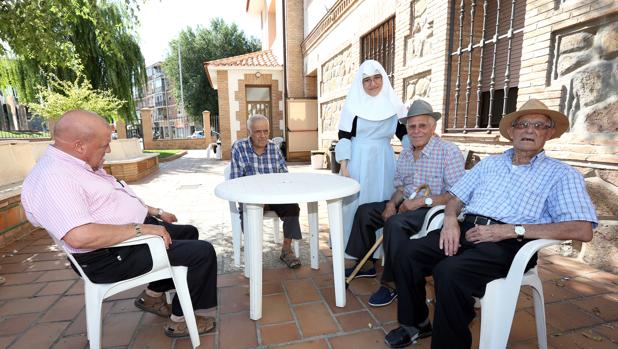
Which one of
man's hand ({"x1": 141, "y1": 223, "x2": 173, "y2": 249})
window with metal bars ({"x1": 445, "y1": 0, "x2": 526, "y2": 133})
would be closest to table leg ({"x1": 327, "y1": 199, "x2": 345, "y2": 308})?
man's hand ({"x1": 141, "y1": 223, "x2": 173, "y2": 249})

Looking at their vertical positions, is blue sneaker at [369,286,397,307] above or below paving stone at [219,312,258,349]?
above

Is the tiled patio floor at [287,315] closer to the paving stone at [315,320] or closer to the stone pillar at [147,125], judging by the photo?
the paving stone at [315,320]

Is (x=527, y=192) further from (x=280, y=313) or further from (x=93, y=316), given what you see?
(x=93, y=316)

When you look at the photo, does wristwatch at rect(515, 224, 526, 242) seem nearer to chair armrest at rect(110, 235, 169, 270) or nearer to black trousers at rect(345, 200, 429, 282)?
black trousers at rect(345, 200, 429, 282)

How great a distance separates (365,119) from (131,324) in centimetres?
217

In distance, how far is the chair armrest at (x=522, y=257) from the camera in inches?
56.1

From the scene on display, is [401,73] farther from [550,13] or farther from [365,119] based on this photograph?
[365,119]

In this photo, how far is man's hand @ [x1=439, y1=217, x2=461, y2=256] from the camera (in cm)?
169

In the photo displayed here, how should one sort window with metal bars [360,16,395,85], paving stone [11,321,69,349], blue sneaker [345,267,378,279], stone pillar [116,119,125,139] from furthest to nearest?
1. stone pillar [116,119,125,139]
2. window with metal bars [360,16,395,85]
3. blue sneaker [345,267,378,279]
4. paving stone [11,321,69,349]

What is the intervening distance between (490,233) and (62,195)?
197cm

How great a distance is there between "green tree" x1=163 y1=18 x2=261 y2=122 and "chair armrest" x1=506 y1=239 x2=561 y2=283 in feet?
71.1

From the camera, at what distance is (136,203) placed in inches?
72.9

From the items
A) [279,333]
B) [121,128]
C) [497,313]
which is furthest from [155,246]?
[121,128]

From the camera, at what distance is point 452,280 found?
4.81 ft
